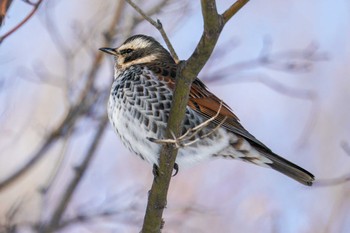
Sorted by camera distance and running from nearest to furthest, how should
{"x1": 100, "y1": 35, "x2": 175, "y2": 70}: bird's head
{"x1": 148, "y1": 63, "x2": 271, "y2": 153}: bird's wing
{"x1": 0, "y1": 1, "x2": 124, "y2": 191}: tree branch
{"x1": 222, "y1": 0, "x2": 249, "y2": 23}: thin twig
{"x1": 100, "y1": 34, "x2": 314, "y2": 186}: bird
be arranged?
{"x1": 222, "y1": 0, "x2": 249, "y2": 23}: thin twig < {"x1": 100, "y1": 34, "x2": 314, "y2": 186}: bird < {"x1": 148, "y1": 63, "x2": 271, "y2": 153}: bird's wing < {"x1": 0, "y1": 1, "x2": 124, "y2": 191}: tree branch < {"x1": 100, "y1": 35, "x2": 175, "y2": 70}: bird's head

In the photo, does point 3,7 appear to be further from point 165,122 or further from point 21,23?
point 165,122

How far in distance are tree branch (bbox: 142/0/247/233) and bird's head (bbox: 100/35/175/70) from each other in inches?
62.5

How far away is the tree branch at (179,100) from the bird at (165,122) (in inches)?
17.6

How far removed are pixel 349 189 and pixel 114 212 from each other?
191 cm

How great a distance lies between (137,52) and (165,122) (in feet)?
3.83

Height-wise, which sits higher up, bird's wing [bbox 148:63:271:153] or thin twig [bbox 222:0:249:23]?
bird's wing [bbox 148:63:271:153]

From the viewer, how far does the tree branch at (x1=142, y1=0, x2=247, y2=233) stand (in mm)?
3680

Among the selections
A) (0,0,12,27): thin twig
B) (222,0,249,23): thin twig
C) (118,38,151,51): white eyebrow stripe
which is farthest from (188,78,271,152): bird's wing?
(0,0,12,27): thin twig

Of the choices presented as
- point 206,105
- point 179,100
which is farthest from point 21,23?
point 206,105

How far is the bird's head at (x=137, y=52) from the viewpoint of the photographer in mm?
5832

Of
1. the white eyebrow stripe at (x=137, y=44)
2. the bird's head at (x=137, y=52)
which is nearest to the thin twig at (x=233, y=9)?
the bird's head at (x=137, y=52)

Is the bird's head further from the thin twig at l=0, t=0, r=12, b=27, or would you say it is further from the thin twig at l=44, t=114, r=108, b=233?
the thin twig at l=0, t=0, r=12, b=27

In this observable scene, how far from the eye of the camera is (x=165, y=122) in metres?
4.91

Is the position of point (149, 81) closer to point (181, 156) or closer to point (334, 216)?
point (181, 156)
